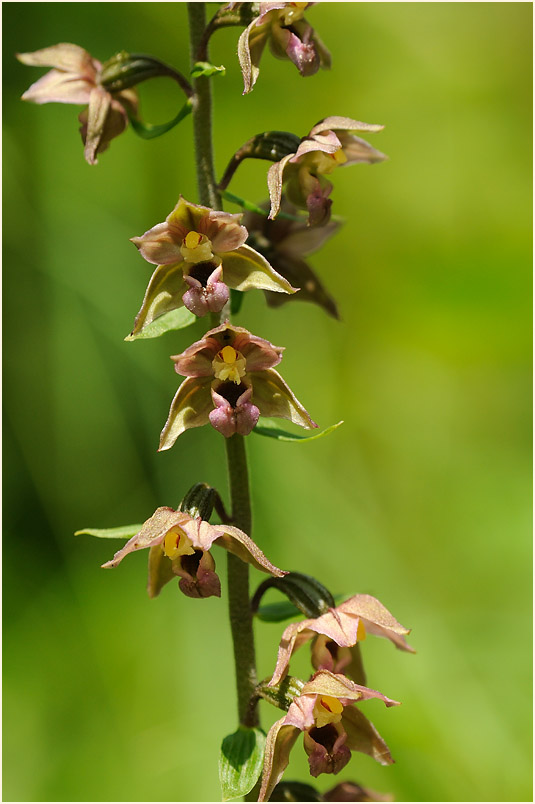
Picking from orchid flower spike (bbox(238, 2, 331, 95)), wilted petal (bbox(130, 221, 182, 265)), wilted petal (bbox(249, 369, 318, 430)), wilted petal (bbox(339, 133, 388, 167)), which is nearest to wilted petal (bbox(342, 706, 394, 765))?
wilted petal (bbox(249, 369, 318, 430))

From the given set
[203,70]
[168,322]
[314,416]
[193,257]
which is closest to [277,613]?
[168,322]

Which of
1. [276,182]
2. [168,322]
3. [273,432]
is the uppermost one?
[276,182]

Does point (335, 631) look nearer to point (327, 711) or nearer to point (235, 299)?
point (327, 711)

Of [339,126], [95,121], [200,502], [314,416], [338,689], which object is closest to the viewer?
[338,689]

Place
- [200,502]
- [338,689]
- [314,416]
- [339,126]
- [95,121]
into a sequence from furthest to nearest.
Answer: [314,416] < [95,121] < [339,126] < [200,502] < [338,689]

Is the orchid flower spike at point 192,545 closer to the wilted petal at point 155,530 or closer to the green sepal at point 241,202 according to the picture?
the wilted petal at point 155,530

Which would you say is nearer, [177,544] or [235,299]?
[177,544]

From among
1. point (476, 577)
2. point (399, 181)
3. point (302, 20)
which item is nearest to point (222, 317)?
point (302, 20)
